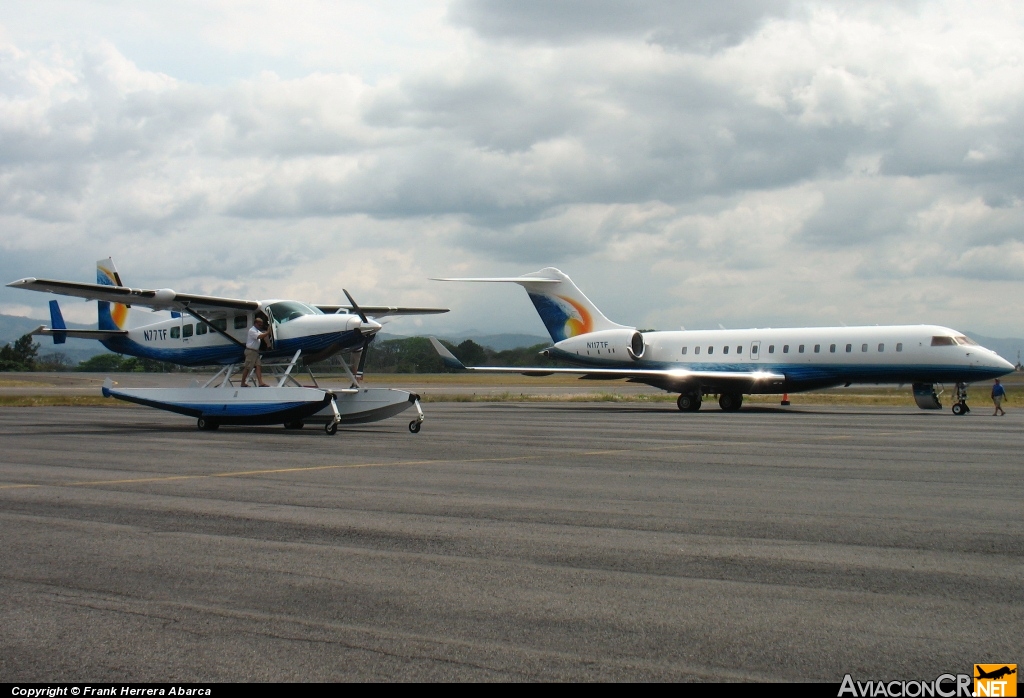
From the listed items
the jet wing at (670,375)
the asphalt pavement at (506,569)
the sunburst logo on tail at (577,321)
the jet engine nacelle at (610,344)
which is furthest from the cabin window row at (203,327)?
the sunburst logo on tail at (577,321)

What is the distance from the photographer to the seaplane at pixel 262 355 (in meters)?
20.8

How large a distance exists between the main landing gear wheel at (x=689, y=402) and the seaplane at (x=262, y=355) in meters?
15.6

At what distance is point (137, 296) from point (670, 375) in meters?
19.8

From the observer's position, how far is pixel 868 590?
6.18 m

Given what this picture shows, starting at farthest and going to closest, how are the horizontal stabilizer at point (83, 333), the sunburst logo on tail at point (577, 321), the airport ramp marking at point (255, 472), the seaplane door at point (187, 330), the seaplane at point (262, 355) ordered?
the sunburst logo on tail at point (577, 321), the horizontal stabilizer at point (83, 333), the seaplane door at point (187, 330), the seaplane at point (262, 355), the airport ramp marking at point (255, 472)

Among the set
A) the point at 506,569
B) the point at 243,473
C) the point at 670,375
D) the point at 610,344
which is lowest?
the point at 243,473

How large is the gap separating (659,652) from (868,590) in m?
2.05

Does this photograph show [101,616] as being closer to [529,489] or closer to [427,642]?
[427,642]

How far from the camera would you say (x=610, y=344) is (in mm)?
37375

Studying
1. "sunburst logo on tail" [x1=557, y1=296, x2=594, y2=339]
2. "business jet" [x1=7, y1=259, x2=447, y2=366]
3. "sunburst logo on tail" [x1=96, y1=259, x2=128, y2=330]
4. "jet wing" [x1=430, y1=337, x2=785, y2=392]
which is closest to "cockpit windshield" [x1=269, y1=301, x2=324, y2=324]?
"business jet" [x1=7, y1=259, x2=447, y2=366]

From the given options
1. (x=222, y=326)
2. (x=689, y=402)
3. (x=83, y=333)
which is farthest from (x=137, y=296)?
(x=689, y=402)

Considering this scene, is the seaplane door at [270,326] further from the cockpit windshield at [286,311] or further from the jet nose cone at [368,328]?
the jet nose cone at [368,328]

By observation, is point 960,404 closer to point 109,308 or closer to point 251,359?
point 251,359

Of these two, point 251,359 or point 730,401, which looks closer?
point 251,359
